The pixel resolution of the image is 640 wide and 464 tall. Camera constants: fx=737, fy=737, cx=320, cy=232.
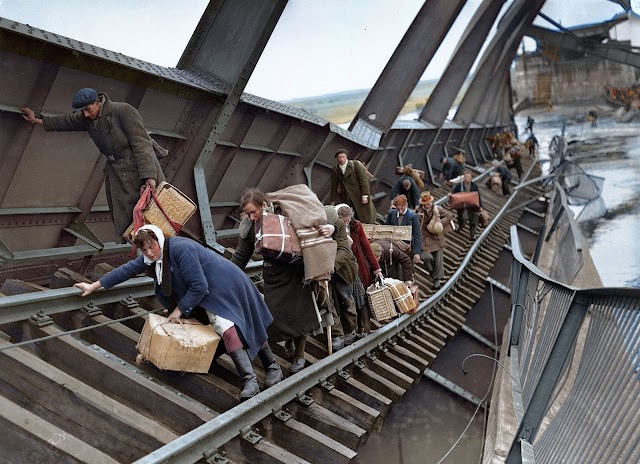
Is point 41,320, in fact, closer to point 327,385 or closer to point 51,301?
point 51,301

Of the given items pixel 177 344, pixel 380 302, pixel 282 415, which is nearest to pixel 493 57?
pixel 380 302

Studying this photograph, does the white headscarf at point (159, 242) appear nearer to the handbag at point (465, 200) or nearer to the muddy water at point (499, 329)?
the muddy water at point (499, 329)

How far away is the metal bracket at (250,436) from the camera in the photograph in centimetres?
467

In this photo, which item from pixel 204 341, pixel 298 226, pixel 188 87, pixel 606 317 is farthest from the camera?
pixel 188 87

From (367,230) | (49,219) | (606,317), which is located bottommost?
(49,219)

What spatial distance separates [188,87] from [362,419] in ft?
14.3

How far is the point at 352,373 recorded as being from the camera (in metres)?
7.04

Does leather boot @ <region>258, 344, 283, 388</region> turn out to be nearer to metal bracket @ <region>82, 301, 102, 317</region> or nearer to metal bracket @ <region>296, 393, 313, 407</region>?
metal bracket @ <region>296, 393, 313, 407</region>

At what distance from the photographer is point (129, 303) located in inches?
233

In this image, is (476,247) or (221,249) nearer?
(221,249)

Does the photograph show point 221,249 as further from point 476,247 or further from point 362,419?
point 476,247

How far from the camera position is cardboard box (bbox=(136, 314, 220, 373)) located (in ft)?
15.6

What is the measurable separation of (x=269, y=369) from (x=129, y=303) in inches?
50.3

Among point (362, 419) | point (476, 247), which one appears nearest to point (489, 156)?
point (476, 247)
